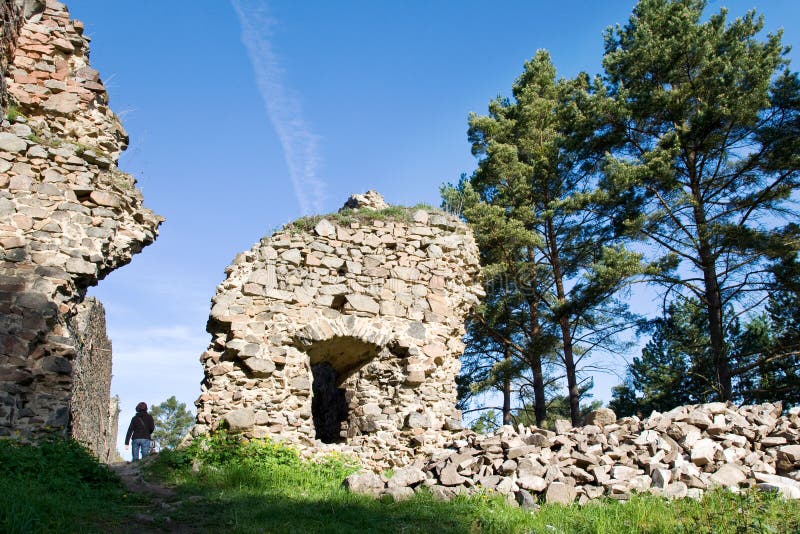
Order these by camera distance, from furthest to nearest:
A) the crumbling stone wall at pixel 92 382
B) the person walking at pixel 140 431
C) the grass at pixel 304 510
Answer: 1. the crumbling stone wall at pixel 92 382
2. the person walking at pixel 140 431
3. the grass at pixel 304 510

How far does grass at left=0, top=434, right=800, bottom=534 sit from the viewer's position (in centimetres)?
488

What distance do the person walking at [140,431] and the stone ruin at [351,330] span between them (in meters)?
2.42

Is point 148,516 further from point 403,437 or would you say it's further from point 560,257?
point 560,257

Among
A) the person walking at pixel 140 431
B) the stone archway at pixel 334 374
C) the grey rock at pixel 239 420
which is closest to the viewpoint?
the grey rock at pixel 239 420

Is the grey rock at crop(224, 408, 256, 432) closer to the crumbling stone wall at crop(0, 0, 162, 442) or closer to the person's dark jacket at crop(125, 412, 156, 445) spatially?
the crumbling stone wall at crop(0, 0, 162, 442)

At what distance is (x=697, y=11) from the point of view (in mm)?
14133

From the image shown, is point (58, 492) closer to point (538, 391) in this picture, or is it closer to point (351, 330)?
point (351, 330)

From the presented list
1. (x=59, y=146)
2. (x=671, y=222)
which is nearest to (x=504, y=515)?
(x=59, y=146)

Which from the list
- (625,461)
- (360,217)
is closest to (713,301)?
(625,461)

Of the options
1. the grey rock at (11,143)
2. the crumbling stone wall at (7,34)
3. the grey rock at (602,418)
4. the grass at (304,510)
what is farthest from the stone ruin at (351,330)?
the crumbling stone wall at (7,34)

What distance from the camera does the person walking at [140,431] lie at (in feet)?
33.6

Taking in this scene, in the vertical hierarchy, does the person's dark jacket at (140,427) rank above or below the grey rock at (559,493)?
above

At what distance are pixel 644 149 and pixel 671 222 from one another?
79.0 inches

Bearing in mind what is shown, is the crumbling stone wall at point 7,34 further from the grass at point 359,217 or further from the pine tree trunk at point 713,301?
the pine tree trunk at point 713,301
